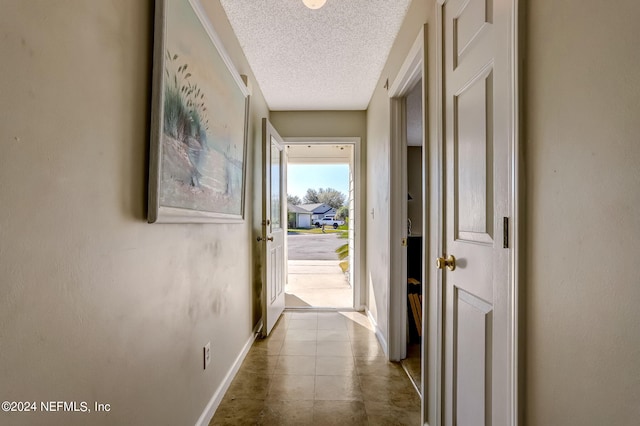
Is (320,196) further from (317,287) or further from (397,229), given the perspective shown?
(397,229)

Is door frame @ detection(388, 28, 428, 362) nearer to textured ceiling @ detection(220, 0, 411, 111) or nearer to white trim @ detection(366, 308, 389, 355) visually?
white trim @ detection(366, 308, 389, 355)

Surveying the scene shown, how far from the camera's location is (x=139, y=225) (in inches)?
42.8

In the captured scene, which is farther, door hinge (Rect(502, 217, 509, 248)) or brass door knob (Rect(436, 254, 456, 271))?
brass door knob (Rect(436, 254, 456, 271))

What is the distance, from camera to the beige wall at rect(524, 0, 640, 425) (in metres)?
0.57

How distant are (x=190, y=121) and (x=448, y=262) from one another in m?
1.23

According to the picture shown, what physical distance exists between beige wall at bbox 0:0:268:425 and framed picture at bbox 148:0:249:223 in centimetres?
5

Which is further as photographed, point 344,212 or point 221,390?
point 344,212

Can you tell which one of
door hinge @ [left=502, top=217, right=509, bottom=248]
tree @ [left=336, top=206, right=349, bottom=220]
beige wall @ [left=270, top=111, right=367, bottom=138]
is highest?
beige wall @ [left=270, top=111, right=367, bottom=138]

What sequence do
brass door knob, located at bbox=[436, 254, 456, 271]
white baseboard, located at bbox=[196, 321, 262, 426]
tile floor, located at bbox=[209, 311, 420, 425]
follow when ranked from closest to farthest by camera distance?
brass door knob, located at bbox=[436, 254, 456, 271] → white baseboard, located at bbox=[196, 321, 262, 426] → tile floor, located at bbox=[209, 311, 420, 425]

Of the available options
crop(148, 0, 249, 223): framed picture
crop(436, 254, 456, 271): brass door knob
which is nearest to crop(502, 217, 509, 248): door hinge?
crop(436, 254, 456, 271): brass door knob

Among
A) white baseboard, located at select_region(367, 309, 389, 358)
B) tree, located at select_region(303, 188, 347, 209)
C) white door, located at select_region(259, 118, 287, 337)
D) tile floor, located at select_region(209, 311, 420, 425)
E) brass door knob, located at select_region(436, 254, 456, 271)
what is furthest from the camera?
tree, located at select_region(303, 188, 347, 209)

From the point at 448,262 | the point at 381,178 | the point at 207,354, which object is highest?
the point at 381,178

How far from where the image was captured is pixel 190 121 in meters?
1.37

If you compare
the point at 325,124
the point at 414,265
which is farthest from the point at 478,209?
the point at 325,124
